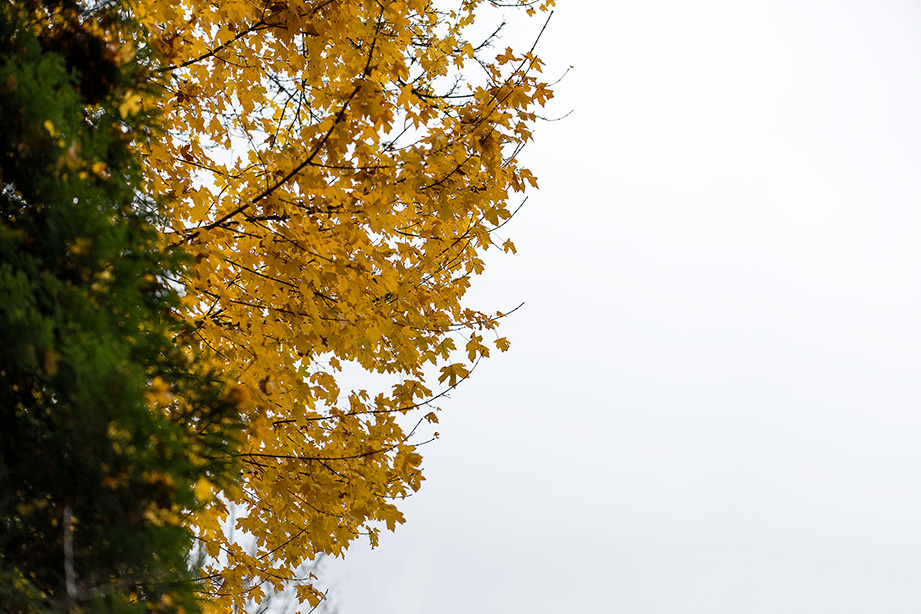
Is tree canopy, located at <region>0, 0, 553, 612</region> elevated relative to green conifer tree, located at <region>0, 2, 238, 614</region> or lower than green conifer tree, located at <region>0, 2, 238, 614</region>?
elevated

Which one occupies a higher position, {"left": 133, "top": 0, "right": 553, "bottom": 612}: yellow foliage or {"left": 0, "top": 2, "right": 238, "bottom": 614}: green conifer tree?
{"left": 133, "top": 0, "right": 553, "bottom": 612}: yellow foliage

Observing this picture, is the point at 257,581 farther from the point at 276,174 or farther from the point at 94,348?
Answer: the point at 94,348

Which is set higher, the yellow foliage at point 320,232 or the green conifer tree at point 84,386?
the yellow foliage at point 320,232

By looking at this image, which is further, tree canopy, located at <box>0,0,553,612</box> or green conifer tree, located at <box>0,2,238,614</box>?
tree canopy, located at <box>0,0,553,612</box>

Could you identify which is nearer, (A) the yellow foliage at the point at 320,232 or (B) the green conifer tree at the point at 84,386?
(B) the green conifer tree at the point at 84,386

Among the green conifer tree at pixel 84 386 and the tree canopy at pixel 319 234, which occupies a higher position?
the tree canopy at pixel 319 234

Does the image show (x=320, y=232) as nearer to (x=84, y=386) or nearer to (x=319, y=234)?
(x=319, y=234)

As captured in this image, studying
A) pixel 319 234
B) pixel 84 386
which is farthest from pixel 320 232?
pixel 84 386

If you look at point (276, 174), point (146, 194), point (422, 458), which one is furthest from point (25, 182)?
point (422, 458)

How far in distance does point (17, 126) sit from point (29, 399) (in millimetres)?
709

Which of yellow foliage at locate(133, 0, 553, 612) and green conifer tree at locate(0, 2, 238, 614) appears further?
yellow foliage at locate(133, 0, 553, 612)

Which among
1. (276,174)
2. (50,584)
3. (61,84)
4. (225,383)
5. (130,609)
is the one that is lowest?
(130,609)

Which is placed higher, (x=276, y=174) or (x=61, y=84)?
(x=276, y=174)

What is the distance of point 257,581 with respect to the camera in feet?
15.6
